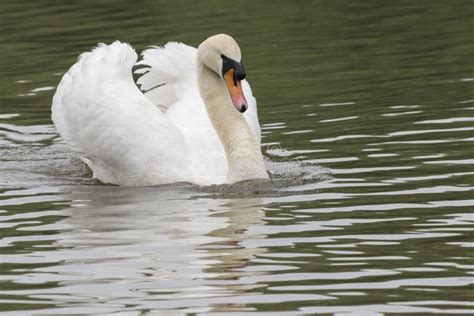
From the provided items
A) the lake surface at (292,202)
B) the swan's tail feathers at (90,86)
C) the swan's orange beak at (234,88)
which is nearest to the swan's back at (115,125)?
the swan's tail feathers at (90,86)

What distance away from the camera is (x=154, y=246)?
9.72 meters

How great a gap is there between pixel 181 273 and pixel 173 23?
13207 millimetres

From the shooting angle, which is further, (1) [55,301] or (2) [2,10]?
(2) [2,10]

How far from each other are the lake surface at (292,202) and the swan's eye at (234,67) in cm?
93

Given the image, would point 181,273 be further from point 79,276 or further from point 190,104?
point 190,104

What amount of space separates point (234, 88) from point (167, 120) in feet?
2.80

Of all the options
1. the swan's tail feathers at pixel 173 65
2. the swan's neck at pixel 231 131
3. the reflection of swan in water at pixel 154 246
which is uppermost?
the swan's tail feathers at pixel 173 65

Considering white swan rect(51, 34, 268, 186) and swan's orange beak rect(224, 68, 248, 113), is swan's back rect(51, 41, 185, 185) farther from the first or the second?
swan's orange beak rect(224, 68, 248, 113)

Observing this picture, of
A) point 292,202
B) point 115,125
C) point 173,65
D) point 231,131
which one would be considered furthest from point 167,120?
point 292,202

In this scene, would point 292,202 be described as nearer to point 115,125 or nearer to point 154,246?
point 154,246

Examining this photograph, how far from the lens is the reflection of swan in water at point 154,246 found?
27.8 ft

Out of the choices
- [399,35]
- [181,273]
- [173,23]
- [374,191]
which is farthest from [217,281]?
[173,23]

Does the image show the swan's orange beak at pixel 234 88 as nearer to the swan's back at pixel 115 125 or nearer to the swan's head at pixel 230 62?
the swan's head at pixel 230 62

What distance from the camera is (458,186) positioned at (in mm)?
11078
